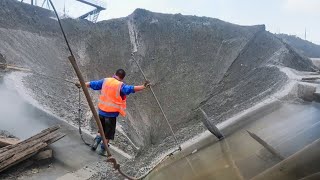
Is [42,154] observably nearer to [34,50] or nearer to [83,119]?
[83,119]

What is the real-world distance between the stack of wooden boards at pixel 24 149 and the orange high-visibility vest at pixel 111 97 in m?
1.32

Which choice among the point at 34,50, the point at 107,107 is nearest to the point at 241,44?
the point at 34,50

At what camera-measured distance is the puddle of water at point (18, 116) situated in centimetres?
938

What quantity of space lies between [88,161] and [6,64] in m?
6.91

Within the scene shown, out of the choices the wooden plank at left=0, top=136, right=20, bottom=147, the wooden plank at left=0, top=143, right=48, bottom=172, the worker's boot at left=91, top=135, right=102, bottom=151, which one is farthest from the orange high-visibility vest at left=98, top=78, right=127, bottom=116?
the wooden plank at left=0, top=136, right=20, bottom=147

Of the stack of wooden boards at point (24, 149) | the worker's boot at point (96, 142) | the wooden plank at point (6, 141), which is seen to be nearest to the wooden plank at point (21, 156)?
the stack of wooden boards at point (24, 149)

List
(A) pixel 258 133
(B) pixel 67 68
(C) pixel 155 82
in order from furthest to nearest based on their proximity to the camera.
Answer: (C) pixel 155 82, (B) pixel 67 68, (A) pixel 258 133

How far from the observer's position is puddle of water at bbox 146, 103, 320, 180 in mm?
6590

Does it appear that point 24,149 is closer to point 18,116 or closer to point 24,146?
point 24,146

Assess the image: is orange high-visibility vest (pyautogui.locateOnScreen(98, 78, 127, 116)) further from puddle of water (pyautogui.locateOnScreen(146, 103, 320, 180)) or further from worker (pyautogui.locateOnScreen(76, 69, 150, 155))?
puddle of water (pyautogui.locateOnScreen(146, 103, 320, 180))

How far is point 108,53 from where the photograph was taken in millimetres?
22812

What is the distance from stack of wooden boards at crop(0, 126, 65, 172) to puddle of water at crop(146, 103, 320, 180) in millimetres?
2436

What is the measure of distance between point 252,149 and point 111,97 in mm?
3157

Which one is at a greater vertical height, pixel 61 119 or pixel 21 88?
pixel 21 88
